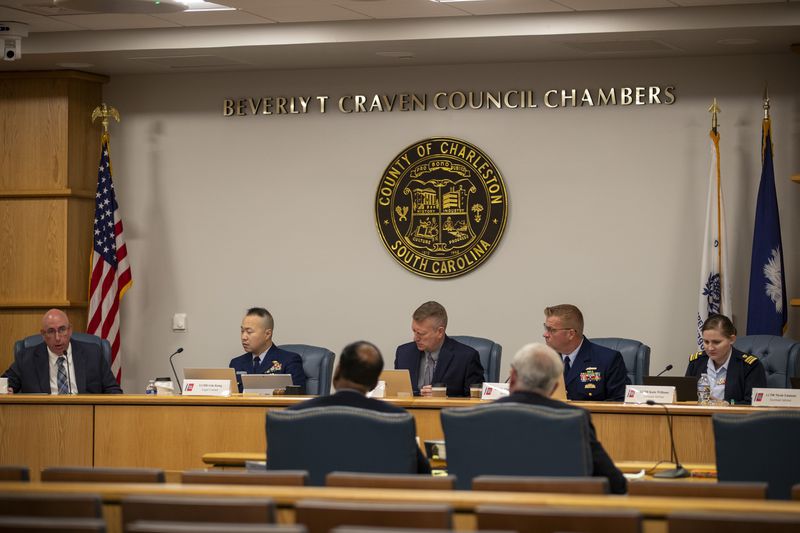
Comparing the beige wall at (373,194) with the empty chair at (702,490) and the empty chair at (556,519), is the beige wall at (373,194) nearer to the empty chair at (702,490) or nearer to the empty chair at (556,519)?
the empty chair at (702,490)

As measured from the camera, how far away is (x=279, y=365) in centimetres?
733

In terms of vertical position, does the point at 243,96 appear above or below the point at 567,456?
above

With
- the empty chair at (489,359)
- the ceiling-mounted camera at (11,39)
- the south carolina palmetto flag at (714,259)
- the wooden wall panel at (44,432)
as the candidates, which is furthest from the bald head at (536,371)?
the ceiling-mounted camera at (11,39)

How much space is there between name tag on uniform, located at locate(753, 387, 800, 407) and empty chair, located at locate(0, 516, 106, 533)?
4014mm

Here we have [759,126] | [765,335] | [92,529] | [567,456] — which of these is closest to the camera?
[92,529]

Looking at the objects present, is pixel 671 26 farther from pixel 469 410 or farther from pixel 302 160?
pixel 469 410

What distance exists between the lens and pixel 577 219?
834cm

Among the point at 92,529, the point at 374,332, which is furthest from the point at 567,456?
the point at 374,332

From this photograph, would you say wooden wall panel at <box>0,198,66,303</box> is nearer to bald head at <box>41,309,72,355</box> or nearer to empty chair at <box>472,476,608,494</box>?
bald head at <box>41,309,72,355</box>

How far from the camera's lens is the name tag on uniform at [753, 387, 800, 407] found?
19.0 ft

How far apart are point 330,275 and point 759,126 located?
127 inches

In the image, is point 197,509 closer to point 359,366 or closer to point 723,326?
point 359,366

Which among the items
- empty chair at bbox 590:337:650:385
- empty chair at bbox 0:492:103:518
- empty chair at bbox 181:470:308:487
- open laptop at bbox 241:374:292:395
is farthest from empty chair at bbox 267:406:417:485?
empty chair at bbox 590:337:650:385

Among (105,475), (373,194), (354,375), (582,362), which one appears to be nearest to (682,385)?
(582,362)
